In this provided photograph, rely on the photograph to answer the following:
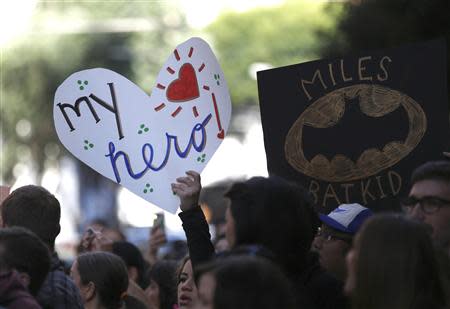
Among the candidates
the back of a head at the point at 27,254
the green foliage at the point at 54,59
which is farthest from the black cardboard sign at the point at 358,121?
the green foliage at the point at 54,59

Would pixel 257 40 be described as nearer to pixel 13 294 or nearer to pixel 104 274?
pixel 104 274

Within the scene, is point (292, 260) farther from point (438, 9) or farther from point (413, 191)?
point (438, 9)

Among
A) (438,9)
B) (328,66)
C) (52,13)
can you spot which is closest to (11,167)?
(52,13)

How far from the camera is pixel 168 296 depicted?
837 cm

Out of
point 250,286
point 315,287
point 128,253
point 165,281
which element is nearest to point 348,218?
point 315,287

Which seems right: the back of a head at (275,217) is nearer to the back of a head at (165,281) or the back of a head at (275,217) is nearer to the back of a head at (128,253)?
the back of a head at (165,281)

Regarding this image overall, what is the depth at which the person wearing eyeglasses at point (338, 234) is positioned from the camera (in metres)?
6.06

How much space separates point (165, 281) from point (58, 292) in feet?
8.55

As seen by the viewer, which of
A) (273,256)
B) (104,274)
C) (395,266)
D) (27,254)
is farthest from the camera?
(104,274)

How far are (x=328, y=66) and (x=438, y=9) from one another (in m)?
8.35

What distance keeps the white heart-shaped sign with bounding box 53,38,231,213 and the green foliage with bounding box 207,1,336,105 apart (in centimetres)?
6023

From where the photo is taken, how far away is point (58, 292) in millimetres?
5773

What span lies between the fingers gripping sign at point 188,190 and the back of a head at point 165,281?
7.65ft

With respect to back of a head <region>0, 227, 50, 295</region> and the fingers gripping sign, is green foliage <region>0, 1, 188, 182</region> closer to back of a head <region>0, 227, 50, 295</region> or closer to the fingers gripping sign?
the fingers gripping sign
